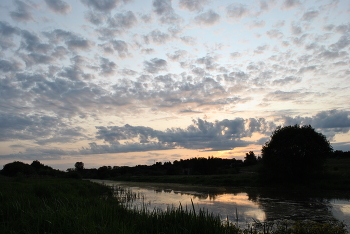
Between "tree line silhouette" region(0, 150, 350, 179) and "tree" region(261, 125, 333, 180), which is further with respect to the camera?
"tree line silhouette" region(0, 150, 350, 179)

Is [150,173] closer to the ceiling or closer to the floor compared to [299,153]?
closer to the floor

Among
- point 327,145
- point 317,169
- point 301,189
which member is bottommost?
point 301,189

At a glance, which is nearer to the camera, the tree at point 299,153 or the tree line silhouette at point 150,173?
the tree at point 299,153

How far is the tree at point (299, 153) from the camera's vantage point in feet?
78.3

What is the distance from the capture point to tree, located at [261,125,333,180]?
23.9 meters

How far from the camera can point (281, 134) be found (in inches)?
1016

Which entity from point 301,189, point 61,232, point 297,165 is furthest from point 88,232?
point 297,165

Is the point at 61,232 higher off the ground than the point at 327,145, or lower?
lower

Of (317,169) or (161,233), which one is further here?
(317,169)

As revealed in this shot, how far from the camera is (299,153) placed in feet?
79.5

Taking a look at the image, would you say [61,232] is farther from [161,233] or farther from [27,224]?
[161,233]

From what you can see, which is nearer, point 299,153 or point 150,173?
point 299,153

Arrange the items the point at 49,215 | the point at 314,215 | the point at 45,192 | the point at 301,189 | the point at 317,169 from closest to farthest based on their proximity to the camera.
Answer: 1. the point at 49,215
2. the point at 314,215
3. the point at 45,192
4. the point at 301,189
5. the point at 317,169

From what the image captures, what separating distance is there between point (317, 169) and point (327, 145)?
A: 2.56 m
